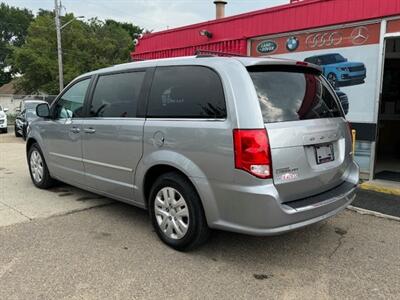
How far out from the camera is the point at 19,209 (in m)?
5.43

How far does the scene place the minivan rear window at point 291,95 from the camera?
3590 millimetres

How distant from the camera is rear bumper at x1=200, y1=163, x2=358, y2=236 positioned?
11.1ft

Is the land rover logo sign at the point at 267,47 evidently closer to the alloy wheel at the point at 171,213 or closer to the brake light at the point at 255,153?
the alloy wheel at the point at 171,213

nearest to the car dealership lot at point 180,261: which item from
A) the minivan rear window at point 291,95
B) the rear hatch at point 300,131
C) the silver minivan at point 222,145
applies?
the silver minivan at point 222,145

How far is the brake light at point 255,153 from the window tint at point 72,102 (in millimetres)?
2706

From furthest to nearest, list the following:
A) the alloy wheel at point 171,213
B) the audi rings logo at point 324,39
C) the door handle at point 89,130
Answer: the audi rings logo at point 324,39
the door handle at point 89,130
the alloy wheel at point 171,213

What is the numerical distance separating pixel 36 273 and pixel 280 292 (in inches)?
81.7

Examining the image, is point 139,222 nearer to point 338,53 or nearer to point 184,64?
point 184,64

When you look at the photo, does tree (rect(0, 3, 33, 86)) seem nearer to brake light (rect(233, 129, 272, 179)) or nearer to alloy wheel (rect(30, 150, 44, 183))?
alloy wheel (rect(30, 150, 44, 183))

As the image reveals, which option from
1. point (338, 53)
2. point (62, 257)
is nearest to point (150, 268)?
point (62, 257)

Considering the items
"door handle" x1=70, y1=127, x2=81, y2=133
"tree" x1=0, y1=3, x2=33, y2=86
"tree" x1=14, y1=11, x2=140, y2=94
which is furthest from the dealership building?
"tree" x1=0, y1=3, x2=33, y2=86

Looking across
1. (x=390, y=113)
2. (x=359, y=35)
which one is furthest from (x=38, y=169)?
(x=390, y=113)

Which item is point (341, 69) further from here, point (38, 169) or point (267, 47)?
point (38, 169)

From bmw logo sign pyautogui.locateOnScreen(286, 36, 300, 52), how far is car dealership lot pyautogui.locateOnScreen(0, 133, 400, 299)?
4.21m
